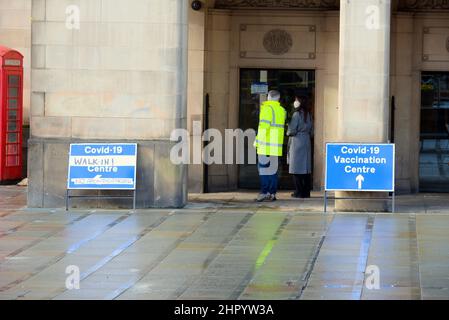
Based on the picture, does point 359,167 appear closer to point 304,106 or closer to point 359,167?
point 359,167

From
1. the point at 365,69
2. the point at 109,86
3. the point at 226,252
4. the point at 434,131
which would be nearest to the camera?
the point at 226,252

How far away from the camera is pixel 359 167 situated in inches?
656

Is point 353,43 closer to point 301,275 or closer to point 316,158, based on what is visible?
point 316,158

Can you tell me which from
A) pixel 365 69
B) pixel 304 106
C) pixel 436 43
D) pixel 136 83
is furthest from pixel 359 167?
pixel 436 43

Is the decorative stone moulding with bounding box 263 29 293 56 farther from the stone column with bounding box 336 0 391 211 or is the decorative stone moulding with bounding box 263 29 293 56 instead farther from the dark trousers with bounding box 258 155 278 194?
the stone column with bounding box 336 0 391 211

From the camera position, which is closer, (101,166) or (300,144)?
(101,166)

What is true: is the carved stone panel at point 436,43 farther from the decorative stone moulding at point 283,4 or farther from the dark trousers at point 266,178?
the dark trousers at point 266,178

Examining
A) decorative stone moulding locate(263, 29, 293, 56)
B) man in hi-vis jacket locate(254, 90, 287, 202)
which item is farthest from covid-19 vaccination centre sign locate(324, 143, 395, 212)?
decorative stone moulding locate(263, 29, 293, 56)

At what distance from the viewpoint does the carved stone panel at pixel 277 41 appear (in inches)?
793

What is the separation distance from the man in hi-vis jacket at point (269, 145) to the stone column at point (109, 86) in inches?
66.4

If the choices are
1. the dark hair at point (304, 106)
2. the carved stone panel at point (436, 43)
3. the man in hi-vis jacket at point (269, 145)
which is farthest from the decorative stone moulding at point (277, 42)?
the carved stone panel at point (436, 43)

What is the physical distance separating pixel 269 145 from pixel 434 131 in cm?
377

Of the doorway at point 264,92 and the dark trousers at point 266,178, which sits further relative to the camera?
the doorway at point 264,92

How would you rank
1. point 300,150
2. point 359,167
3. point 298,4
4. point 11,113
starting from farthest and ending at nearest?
point 11,113 → point 298,4 → point 300,150 → point 359,167
